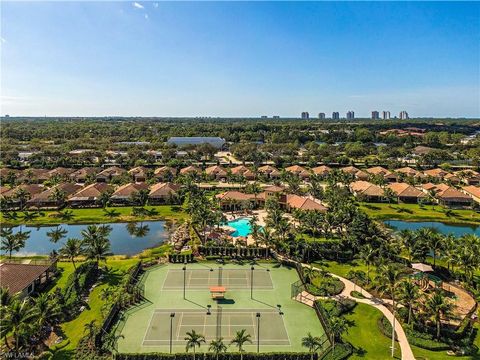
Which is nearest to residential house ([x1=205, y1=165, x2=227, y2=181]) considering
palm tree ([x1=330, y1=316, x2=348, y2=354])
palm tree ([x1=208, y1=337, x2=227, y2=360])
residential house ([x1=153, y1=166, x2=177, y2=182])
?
residential house ([x1=153, y1=166, x2=177, y2=182])

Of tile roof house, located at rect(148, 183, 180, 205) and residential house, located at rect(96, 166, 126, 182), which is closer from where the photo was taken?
tile roof house, located at rect(148, 183, 180, 205)

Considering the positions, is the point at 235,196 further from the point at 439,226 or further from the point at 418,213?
the point at 439,226

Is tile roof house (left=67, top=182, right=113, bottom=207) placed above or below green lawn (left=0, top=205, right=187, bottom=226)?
above

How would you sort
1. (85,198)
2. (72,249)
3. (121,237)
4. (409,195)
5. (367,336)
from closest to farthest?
(367,336) → (72,249) → (121,237) → (85,198) → (409,195)

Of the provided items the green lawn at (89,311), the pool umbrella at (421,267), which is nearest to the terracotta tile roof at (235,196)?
the green lawn at (89,311)

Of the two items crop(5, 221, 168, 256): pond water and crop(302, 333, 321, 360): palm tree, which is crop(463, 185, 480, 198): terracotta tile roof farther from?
crop(5, 221, 168, 256): pond water

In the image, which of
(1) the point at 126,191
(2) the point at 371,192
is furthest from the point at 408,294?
(1) the point at 126,191

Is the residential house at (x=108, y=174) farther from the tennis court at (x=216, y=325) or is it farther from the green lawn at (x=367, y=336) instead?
the green lawn at (x=367, y=336)

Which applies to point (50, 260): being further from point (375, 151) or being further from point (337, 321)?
point (375, 151)
